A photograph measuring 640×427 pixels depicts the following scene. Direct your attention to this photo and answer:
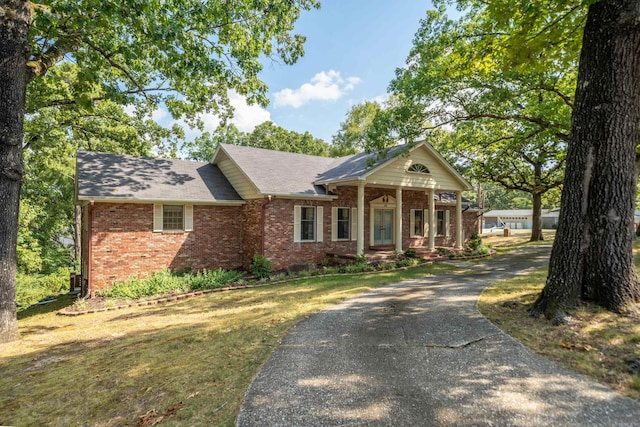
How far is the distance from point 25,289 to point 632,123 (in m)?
19.1

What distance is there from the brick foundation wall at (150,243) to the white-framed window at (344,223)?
14.2 ft

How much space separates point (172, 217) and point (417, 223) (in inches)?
504

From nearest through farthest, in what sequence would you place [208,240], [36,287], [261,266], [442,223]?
[261,266] → [208,240] → [36,287] → [442,223]

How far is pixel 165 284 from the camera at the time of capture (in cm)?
1102

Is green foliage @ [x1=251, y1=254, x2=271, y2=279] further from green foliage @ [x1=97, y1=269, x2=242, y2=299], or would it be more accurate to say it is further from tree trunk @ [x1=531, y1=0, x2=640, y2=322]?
tree trunk @ [x1=531, y1=0, x2=640, y2=322]

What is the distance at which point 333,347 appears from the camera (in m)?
4.93

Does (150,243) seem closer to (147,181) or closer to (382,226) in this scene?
(147,181)

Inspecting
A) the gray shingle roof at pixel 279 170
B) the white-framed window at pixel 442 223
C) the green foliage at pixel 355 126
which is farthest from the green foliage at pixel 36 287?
the green foliage at pixel 355 126

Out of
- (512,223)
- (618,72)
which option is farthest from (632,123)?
(512,223)

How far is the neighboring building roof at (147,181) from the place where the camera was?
37.5 ft

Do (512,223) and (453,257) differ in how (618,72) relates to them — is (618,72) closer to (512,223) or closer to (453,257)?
(453,257)

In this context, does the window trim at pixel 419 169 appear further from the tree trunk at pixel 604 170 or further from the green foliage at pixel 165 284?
the tree trunk at pixel 604 170

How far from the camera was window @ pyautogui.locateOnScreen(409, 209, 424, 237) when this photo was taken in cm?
1811

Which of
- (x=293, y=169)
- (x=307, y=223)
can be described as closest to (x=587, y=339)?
(x=307, y=223)
